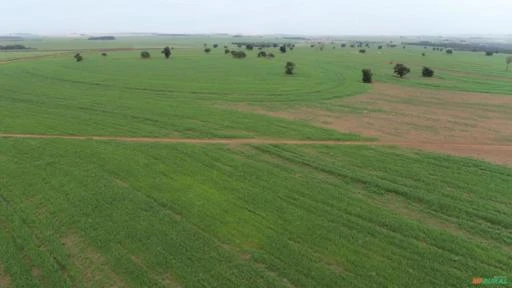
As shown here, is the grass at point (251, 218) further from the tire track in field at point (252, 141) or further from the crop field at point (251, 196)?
the tire track in field at point (252, 141)

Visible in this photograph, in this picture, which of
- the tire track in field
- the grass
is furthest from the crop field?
the tire track in field

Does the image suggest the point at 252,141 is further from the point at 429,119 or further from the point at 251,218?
the point at 429,119

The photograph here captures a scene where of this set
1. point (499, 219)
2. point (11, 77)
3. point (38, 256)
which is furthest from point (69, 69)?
point (499, 219)

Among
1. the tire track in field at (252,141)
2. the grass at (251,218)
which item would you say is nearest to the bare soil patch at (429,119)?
the tire track in field at (252,141)

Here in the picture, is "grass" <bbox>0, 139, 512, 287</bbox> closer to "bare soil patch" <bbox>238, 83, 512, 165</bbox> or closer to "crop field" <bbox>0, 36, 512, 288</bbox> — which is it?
"crop field" <bbox>0, 36, 512, 288</bbox>

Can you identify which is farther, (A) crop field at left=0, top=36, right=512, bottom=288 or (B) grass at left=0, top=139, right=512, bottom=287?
(A) crop field at left=0, top=36, right=512, bottom=288

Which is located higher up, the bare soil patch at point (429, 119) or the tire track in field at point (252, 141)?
the tire track in field at point (252, 141)
